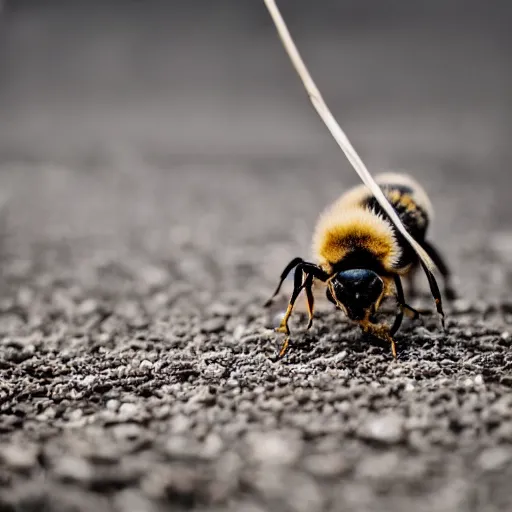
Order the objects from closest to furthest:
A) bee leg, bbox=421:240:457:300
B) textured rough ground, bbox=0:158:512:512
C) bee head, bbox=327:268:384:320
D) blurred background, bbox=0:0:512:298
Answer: textured rough ground, bbox=0:158:512:512 < bee head, bbox=327:268:384:320 < bee leg, bbox=421:240:457:300 < blurred background, bbox=0:0:512:298

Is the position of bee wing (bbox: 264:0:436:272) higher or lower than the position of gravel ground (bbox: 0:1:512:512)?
higher

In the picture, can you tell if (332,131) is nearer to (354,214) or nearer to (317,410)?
(354,214)

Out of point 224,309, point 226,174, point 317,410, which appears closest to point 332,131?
point 317,410

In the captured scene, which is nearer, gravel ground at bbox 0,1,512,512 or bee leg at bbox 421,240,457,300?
gravel ground at bbox 0,1,512,512

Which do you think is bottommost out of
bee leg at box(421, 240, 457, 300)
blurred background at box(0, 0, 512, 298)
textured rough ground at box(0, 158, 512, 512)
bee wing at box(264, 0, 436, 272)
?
textured rough ground at box(0, 158, 512, 512)

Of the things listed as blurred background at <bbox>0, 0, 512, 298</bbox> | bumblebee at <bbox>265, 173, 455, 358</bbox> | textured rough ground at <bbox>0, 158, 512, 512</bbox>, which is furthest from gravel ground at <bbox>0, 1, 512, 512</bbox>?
blurred background at <bbox>0, 0, 512, 298</bbox>

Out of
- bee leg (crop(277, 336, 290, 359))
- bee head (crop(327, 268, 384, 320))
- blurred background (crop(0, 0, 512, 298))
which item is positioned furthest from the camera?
blurred background (crop(0, 0, 512, 298))

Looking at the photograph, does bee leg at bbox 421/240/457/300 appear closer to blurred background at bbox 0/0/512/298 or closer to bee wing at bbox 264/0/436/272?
bee wing at bbox 264/0/436/272
